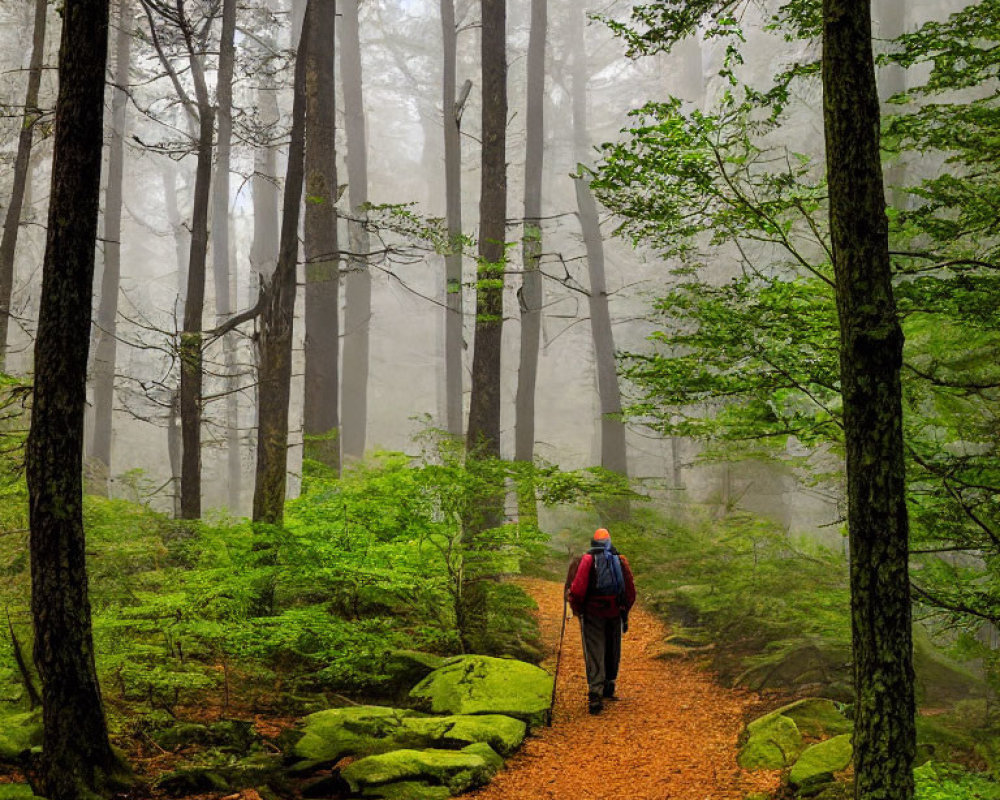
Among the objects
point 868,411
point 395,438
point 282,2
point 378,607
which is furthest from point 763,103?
point 395,438

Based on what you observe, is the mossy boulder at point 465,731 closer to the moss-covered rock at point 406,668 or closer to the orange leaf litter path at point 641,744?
the orange leaf litter path at point 641,744

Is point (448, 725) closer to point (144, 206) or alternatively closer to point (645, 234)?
point (645, 234)

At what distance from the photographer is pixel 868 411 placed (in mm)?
4031

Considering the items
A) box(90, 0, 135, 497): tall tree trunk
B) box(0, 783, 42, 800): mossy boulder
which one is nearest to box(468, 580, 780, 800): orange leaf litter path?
box(0, 783, 42, 800): mossy boulder

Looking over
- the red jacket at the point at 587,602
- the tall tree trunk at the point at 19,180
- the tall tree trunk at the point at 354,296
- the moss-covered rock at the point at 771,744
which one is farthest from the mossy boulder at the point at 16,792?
the tall tree trunk at the point at 354,296

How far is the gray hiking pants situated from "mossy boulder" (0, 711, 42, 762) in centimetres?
497

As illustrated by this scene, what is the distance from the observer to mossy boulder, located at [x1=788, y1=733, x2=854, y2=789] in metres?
5.43

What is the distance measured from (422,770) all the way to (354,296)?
17516 millimetres

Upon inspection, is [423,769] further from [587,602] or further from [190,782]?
[587,602]

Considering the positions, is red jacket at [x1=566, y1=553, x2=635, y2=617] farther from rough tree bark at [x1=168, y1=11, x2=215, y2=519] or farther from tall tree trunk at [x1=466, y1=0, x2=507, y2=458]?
rough tree bark at [x1=168, y1=11, x2=215, y2=519]

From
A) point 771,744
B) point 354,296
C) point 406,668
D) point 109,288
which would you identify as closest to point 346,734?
point 406,668

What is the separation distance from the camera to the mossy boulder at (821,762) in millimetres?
5434

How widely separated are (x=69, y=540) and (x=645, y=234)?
173 inches

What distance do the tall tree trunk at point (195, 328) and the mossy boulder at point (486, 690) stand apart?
15.0 feet
